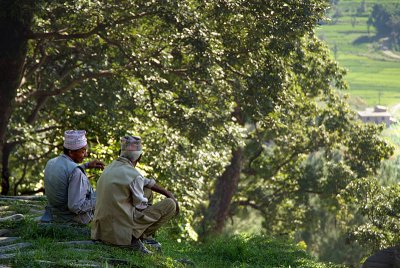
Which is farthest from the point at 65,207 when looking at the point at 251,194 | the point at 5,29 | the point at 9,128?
the point at 251,194

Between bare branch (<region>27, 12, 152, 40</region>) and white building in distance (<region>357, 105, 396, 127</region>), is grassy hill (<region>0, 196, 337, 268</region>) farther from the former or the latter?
white building in distance (<region>357, 105, 396, 127</region>)

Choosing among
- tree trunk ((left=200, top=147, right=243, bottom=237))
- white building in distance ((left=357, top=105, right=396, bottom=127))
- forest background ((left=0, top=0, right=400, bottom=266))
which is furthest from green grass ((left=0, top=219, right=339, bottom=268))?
white building in distance ((left=357, top=105, right=396, bottom=127))

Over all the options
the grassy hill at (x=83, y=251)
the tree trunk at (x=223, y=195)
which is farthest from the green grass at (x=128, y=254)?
the tree trunk at (x=223, y=195)

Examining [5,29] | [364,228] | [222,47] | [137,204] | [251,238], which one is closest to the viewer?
[137,204]

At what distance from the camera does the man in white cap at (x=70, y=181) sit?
32.9 ft

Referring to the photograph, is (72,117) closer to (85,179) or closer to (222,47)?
(222,47)

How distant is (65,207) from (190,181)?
33.6 feet

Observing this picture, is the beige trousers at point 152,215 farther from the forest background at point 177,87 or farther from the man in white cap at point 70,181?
the forest background at point 177,87

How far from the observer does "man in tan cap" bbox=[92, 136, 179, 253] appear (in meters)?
9.20

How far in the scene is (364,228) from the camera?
2819 centimetres

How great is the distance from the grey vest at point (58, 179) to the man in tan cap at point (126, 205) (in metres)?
0.83

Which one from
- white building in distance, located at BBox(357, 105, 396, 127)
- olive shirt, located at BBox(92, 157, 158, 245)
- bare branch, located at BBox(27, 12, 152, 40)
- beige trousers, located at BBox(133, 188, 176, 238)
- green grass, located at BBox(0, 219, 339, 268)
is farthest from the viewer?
white building in distance, located at BBox(357, 105, 396, 127)

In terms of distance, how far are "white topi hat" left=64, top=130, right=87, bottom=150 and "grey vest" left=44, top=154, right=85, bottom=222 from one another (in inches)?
6.7

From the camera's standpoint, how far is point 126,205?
365 inches
